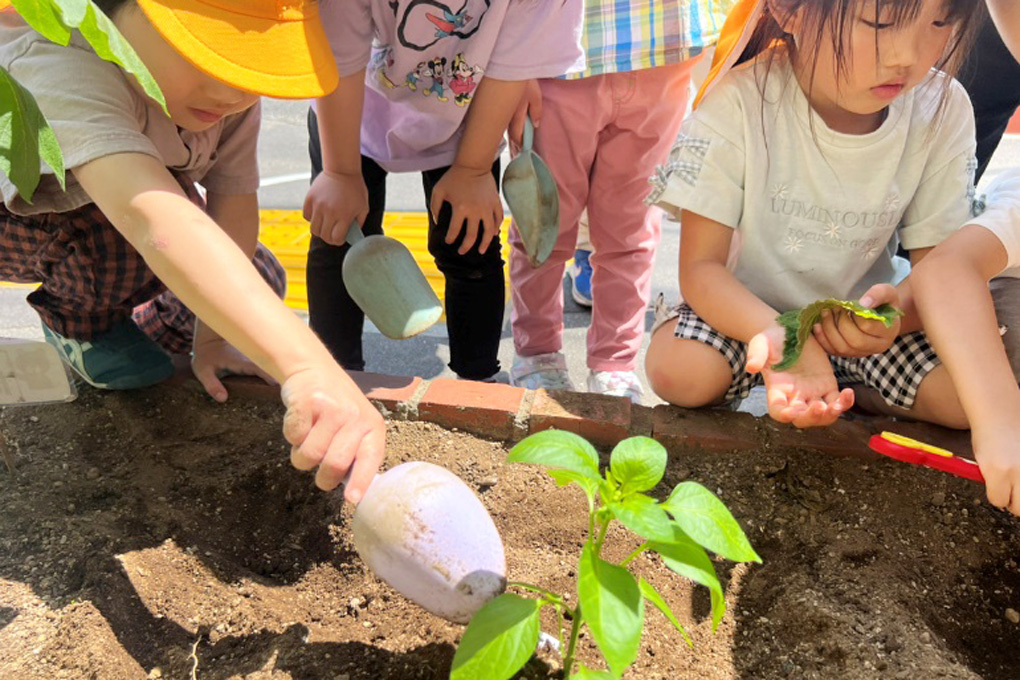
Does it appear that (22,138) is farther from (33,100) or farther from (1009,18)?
(1009,18)

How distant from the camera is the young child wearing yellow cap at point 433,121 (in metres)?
1.53

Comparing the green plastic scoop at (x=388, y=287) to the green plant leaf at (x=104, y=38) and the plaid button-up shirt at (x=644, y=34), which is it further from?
the green plant leaf at (x=104, y=38)

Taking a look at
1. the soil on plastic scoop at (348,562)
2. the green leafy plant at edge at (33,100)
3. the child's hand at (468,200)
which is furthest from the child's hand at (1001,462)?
the green leafy plant at edge at (33,100)

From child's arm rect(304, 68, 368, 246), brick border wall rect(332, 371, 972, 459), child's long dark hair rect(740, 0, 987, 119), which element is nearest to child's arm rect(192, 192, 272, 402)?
child's arm rect(304, 68, 368, 246)

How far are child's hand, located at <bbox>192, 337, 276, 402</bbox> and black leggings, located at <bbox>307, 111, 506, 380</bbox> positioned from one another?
0.33 metres

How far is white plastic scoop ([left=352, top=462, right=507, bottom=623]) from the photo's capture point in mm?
915

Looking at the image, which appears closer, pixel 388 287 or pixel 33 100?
pixel 33 100

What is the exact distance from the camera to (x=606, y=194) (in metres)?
1.88

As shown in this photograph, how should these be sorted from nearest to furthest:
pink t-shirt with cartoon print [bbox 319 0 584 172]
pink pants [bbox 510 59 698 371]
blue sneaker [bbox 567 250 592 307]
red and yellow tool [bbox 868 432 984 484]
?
red and yellow tool [bbox 868 432 984 484] → pink t-shirt with cartoon print [bbox 319 0 584 172] → pink pants [bbox 510 59 698 371] → blue sneaker [bbox 567 250 592 307]

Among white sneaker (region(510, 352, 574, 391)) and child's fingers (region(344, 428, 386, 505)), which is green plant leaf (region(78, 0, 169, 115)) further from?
white sneaker (region(510, 352, 574, 391))

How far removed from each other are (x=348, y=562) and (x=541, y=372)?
82 cm

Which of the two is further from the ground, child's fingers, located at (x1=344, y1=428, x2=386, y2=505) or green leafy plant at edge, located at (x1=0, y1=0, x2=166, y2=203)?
green leafy plant at edge, located at (x1=0, y1=0, x2=166, y2=203)

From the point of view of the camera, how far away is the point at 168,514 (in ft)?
4.17

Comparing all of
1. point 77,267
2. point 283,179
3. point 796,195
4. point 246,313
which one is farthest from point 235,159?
point 283,179
